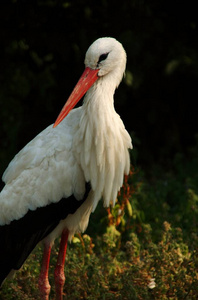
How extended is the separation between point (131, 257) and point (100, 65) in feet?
4.69

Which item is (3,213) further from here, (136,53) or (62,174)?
(136,53)

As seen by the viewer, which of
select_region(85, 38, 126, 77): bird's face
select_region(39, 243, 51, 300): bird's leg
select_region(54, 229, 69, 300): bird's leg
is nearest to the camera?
select_region(85, 38, 126, 77): bird's face

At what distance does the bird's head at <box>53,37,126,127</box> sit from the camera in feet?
12.4

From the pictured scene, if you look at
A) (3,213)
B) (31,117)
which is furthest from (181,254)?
(31,117)

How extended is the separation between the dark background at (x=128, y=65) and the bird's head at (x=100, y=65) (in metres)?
1.78

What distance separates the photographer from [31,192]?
3.84 m

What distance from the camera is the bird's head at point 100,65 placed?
379 centimetres

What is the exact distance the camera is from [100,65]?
3828mm

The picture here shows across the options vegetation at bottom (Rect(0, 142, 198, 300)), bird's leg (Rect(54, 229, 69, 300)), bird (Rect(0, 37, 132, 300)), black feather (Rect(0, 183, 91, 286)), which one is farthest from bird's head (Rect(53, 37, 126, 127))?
vegetation at bottom (Rect(0, 142, 198, 300))

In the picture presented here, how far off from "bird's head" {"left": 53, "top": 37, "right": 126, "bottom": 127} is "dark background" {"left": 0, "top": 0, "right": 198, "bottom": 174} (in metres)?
A: 1.78

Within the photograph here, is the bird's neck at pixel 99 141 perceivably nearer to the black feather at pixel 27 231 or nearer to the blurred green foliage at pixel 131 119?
the black feather at pixel 27 231

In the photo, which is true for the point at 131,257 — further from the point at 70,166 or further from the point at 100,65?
the point at 100,65

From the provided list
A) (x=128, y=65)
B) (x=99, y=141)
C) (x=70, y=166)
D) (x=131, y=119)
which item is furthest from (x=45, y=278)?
(x=131, y=119)

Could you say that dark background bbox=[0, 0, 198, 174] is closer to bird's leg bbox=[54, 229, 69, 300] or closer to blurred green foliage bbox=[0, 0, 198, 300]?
blurred green foliage bbox=[0, 0, 198, 300]
